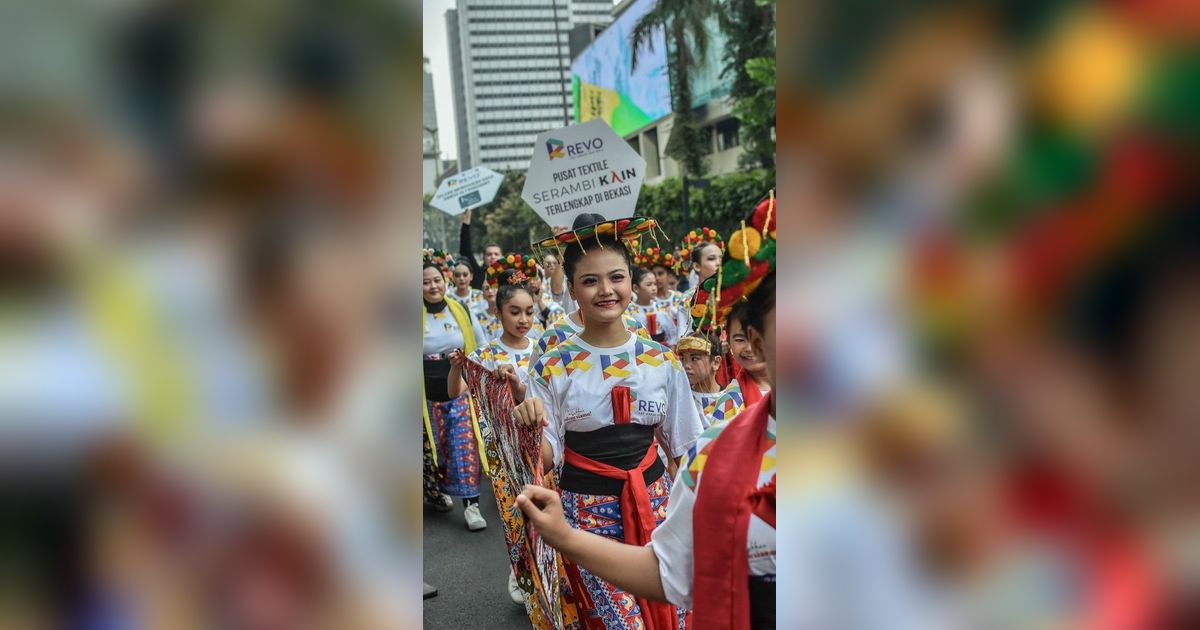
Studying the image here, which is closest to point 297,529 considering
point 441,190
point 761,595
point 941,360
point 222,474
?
point 222,474

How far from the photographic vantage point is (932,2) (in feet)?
2.46

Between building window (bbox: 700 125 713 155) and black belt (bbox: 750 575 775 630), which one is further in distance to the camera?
building window (bbox: 700 125 713 155)

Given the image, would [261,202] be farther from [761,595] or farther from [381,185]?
[761,595]

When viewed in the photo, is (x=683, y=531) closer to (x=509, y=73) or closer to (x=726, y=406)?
(x=726, y=406)

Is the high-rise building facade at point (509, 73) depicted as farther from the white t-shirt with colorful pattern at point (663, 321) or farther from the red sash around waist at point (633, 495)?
the red sash around waist at point (633, 495)

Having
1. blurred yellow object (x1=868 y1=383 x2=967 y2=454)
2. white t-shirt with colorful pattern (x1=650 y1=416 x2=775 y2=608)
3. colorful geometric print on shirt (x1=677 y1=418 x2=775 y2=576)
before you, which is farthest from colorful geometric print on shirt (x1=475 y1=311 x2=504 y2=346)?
blurred yellow object (x1=868 y1=383 x2=967 y2=454)

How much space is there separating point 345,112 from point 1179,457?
78cm

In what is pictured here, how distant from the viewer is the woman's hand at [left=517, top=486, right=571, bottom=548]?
1924 mm

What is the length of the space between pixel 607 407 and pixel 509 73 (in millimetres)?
68960

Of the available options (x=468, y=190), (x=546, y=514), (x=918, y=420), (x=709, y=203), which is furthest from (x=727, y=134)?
(x=918, y=420)

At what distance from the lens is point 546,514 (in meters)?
1.94

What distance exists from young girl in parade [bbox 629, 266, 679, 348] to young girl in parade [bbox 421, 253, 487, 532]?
1.58 metres

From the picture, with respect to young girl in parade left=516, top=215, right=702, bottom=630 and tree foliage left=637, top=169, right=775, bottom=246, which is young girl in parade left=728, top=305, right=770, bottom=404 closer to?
young girl in parade left=516, top=215, right=702, bottom=630

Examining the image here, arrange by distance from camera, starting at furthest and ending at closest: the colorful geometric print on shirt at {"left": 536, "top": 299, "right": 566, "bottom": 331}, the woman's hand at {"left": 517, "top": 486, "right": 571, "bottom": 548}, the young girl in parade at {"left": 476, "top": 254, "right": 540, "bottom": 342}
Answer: the colorful geometric print on shirt at {"left": 536, "top": 299, "right": 566, "bottom": 331} < the young girl in parade at {"left": 476, "top": 254, "right": 540, "bottom": 342} < the woman's hand at {"left": 517, "top": 486, "right": 571, "bottom": 548}
